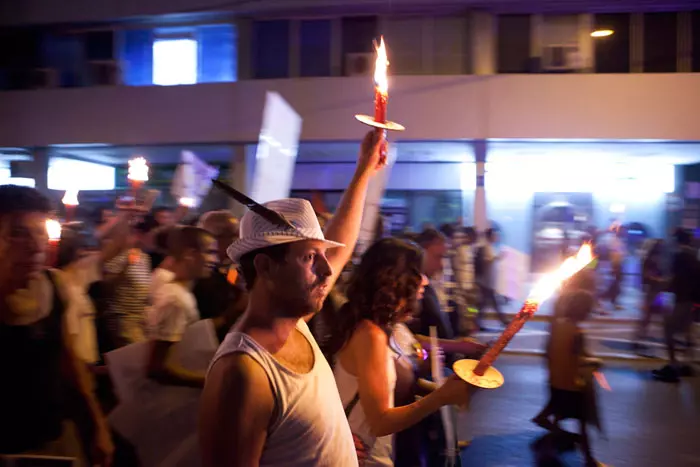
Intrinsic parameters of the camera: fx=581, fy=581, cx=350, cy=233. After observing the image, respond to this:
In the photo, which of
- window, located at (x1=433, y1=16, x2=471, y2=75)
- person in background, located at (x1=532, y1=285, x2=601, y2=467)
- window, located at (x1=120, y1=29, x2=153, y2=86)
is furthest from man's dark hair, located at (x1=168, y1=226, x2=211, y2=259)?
window, located at (x1=120, y1=29, x2=153, y2=86)

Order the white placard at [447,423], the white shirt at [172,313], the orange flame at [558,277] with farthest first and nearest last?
the white shirt at [172,313] < the white placard at [447,423] < the orange flame at [558,277]

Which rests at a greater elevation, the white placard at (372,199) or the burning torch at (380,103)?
the burning torch at (380,103)

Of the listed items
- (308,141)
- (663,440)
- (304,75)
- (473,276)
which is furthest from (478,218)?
(663,440)

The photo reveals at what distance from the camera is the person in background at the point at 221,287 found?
3525 millimetres

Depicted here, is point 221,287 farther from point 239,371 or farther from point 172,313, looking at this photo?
point 239,371

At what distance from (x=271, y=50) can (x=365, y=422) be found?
13094 mm

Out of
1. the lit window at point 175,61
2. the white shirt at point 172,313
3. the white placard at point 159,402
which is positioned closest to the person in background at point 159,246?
the white shirt at point 172,313

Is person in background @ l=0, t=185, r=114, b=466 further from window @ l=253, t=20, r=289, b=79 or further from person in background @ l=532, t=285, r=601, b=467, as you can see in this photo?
window @ l=253, t=20, r=289, b=79

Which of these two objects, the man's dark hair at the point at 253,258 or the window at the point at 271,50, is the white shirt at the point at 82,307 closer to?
the man's dark hair at the point at 253,258

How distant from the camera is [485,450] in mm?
5574

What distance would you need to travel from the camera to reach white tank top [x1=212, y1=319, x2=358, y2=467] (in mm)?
1575

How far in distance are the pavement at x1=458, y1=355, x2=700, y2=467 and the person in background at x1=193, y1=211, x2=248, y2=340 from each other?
9.36ft

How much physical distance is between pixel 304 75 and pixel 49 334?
12331mm

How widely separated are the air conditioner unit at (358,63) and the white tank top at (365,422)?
39.4ft
